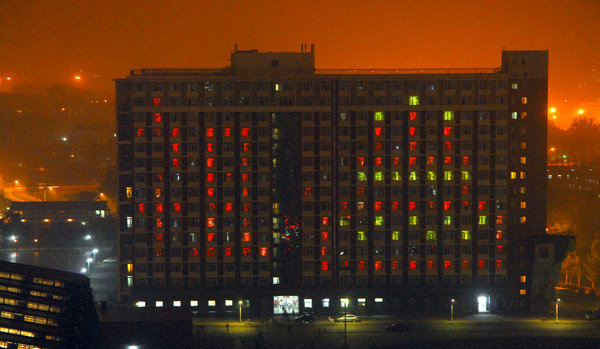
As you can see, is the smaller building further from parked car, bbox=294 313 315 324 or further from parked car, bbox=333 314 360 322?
parked car, bbox=333 314 360 322

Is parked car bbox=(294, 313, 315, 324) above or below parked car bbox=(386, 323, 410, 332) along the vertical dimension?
above

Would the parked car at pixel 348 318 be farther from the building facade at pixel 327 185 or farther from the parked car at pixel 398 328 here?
the parked car at pixel 398 328

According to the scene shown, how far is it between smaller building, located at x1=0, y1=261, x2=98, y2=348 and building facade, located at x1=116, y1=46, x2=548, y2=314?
745 inches

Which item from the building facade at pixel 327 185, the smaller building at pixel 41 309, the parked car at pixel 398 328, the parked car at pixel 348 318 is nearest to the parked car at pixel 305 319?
the parked car at pixel 348 318

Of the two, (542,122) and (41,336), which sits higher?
(542,122)

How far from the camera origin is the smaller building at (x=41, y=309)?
191ft

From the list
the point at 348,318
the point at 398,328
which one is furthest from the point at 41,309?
the point at 398,328

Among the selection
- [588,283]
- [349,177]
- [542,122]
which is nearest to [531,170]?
[542,122]

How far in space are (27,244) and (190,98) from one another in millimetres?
56529

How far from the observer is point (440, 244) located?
8181 cm

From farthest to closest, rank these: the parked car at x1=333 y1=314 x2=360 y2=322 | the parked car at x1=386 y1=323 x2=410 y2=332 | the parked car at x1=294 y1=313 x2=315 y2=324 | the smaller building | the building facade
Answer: the building facade → the parked car at x1=333 y1=314 x2=360 y2=322 → the parked car at x1=294 y1=313 x2=315 y2=324 → the parked car at x1=386 y1=323 x2=410 y2=332 → the smaller building

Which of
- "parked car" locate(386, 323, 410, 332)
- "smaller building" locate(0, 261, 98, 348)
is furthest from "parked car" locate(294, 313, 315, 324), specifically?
"smaller building" locate(0, 261, 98, 348)

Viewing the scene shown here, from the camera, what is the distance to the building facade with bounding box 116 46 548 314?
79.9m

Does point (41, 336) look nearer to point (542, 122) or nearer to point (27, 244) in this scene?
point (542, 122)
